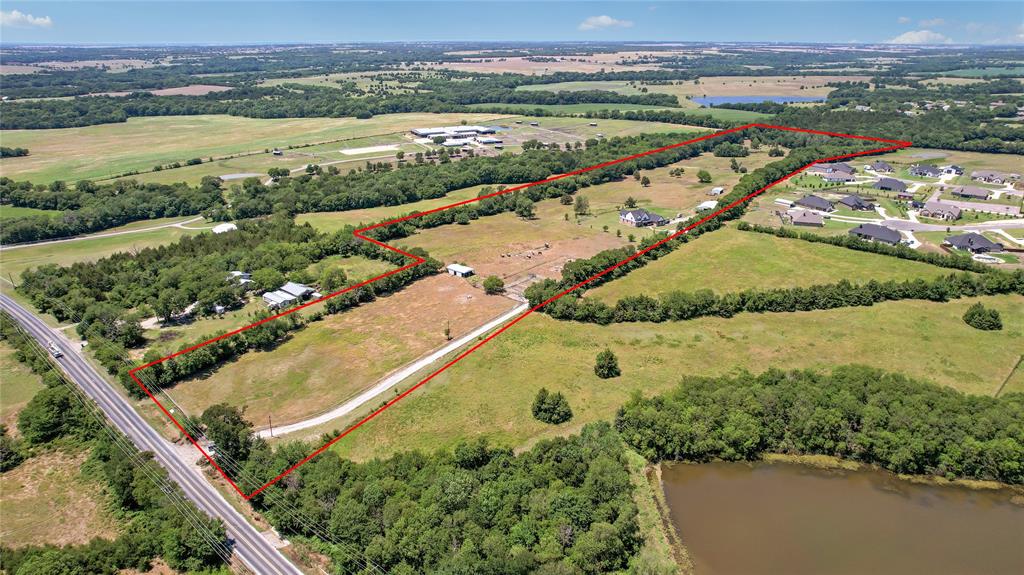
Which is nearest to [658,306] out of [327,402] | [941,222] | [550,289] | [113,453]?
[550,289]

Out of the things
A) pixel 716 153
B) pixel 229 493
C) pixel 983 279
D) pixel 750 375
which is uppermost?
pixel 716 153

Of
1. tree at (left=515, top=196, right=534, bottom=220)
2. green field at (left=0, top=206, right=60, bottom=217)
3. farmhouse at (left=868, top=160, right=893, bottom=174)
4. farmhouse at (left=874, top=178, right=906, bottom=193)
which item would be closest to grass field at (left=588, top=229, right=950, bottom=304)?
tree at (left=515, top=196, right=534, bottom=220)

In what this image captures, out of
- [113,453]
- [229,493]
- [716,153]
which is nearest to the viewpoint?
[229,493]

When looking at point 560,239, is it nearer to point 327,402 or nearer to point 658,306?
point 658,306

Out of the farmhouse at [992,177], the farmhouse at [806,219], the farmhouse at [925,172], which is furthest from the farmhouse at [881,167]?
the farmhouse at [806,219]

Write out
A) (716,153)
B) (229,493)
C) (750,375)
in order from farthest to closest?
(716,153)
(750,375)
(229,493)

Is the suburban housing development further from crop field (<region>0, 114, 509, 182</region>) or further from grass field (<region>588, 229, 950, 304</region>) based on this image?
crop field (<region>0, 114, 509, 182</region>)
